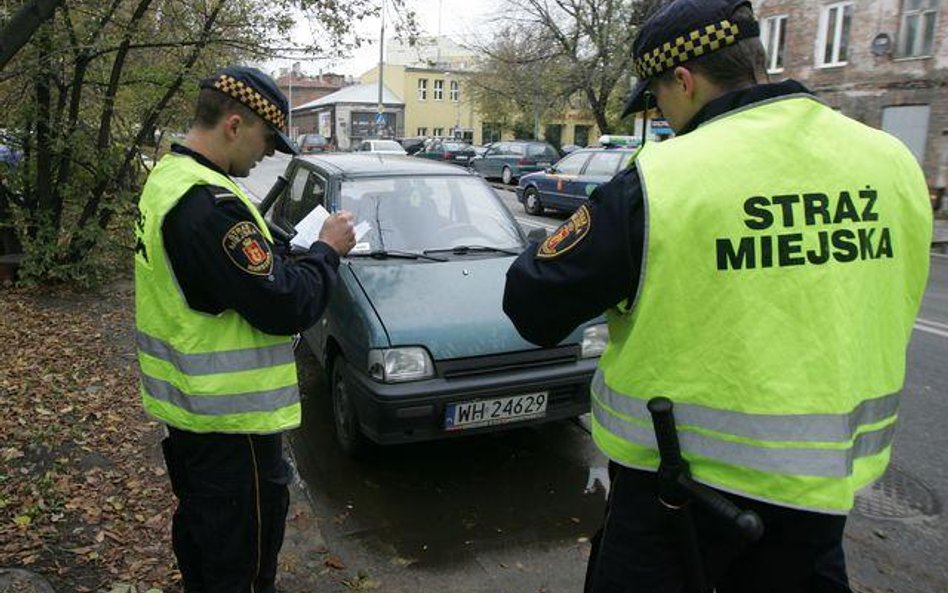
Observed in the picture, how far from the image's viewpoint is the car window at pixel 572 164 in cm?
1538

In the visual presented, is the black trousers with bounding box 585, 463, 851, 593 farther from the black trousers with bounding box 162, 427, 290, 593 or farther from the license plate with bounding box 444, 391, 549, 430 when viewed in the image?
the license plate with bounding box 444, 391, 549, 430

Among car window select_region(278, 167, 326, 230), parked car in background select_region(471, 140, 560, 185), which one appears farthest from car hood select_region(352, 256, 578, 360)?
parked car in background select_region(471, 140, 560, 185)

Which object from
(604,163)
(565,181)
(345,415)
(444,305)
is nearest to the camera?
(444,305)

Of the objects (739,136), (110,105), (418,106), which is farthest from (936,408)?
(418,106)

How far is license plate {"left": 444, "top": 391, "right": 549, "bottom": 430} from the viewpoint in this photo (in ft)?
12.3

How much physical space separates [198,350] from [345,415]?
2.12 metres

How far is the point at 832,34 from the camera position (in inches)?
789

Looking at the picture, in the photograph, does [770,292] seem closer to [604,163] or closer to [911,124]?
[604,163]

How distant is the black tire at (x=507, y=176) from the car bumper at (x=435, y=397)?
2245cm

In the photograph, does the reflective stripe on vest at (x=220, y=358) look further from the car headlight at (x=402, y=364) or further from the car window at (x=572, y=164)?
the car window at (x=572, y=164)

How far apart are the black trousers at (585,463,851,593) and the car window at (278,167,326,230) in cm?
407

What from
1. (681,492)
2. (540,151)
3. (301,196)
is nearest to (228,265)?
(681,492)

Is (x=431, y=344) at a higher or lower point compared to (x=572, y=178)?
lower

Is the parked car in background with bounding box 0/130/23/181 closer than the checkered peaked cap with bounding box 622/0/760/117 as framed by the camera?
No
